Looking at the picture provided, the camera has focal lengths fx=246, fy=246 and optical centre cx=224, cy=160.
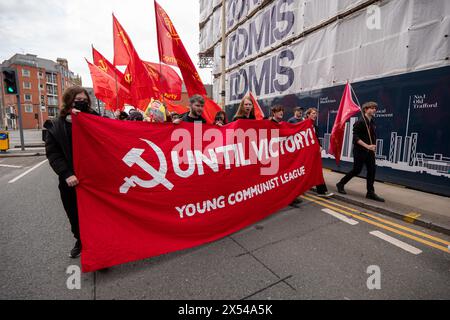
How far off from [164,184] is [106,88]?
775 cm

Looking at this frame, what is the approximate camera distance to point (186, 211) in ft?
10.1

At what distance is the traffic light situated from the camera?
12477 mm

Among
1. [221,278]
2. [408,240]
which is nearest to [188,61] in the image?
[221,278]

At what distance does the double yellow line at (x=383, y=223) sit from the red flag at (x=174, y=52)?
3.53 metres

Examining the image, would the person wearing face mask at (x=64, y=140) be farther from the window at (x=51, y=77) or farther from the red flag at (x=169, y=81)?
the window at (x=51, y=77)

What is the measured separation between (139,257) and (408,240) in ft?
11.4

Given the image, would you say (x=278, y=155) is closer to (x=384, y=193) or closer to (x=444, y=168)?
(x=384, y=193)

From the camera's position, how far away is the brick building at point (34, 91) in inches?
2232

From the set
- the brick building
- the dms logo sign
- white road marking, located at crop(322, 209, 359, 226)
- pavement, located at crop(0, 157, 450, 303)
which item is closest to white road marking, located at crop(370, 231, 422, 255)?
pavement, located at crop(0, 157, 450, 303)

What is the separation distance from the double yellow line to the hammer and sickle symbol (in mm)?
3186

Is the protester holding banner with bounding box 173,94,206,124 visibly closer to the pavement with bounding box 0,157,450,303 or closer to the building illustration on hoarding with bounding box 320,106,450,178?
the pavement with bounding box 0,157,450,303

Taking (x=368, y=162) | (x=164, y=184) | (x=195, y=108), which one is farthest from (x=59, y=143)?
(x=368, y=162)

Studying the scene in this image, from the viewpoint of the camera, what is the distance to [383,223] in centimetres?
391

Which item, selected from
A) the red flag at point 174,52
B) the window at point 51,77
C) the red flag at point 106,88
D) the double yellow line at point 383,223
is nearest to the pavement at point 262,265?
the double yellow line at point 383,223
